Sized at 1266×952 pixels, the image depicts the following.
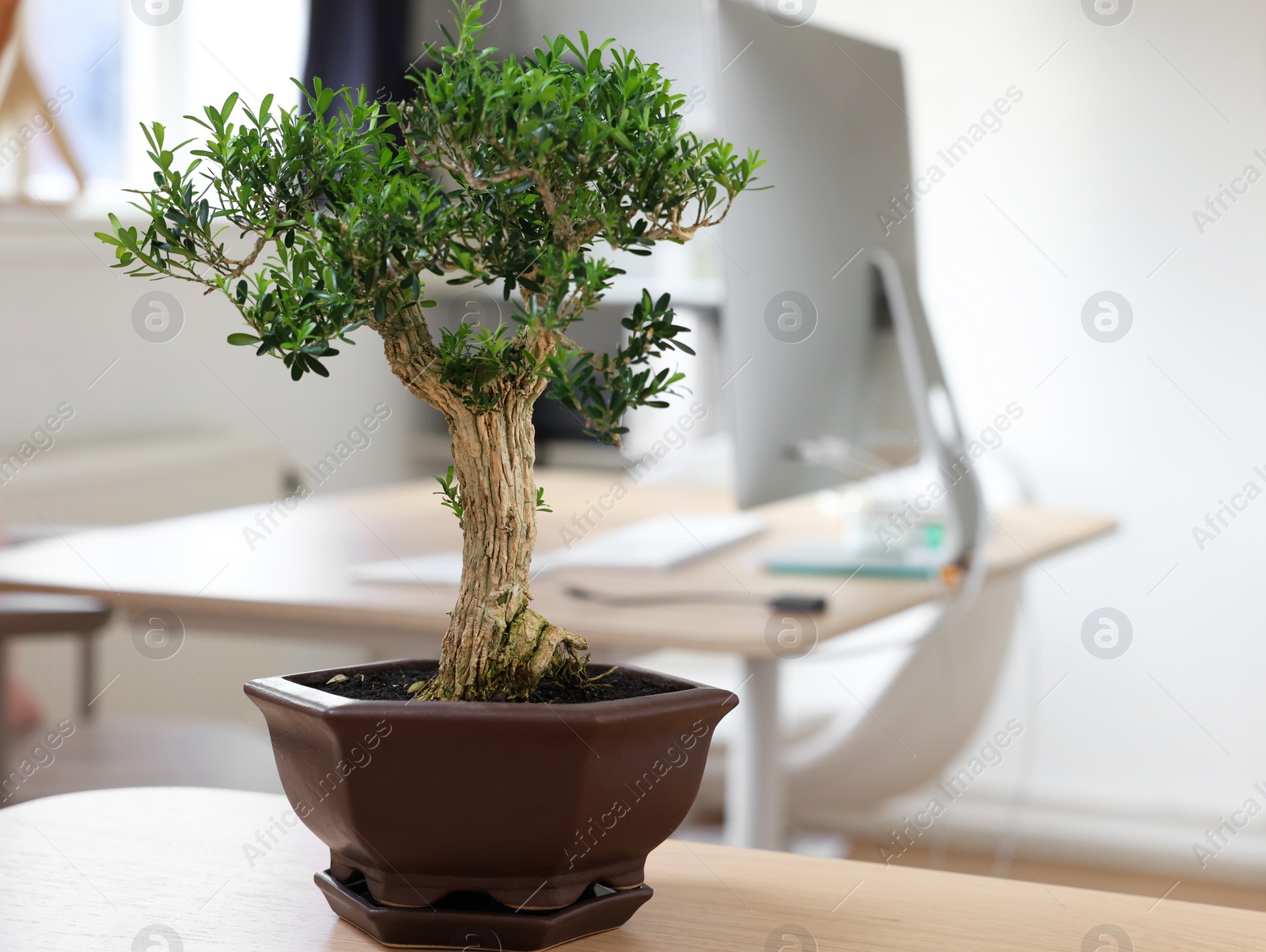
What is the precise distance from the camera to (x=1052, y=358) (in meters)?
3.18

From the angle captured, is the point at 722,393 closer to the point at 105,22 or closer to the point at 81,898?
the point at 105,22

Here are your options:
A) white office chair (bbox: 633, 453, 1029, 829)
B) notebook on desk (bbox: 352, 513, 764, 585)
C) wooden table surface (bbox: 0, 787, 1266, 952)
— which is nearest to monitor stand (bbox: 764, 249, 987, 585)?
notebook on desk (bbox: 352, 513, 764, 585)

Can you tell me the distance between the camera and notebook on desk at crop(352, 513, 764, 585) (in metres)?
1.77

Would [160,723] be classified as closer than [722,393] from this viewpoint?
Yes

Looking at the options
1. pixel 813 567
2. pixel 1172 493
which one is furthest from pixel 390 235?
pixel 1172 493

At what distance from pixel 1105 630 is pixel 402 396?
2.18 meters

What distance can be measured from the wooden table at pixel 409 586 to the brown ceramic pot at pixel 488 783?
2.66 feet

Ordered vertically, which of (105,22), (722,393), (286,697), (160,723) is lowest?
(160,723)

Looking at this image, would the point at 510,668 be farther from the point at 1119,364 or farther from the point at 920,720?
the point at 1119,364

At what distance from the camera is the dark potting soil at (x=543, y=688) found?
71 cm

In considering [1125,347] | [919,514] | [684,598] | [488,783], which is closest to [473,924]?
[488,783]

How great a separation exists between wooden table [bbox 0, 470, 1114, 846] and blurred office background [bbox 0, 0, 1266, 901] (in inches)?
32.5

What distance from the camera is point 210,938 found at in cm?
68

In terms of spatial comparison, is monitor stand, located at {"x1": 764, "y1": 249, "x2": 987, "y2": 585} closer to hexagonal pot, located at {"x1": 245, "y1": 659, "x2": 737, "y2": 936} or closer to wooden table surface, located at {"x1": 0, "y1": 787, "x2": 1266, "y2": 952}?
wooden table surface, located at {"x1": 0, "y1": 787, "x2": 1266, "y2": 952}
